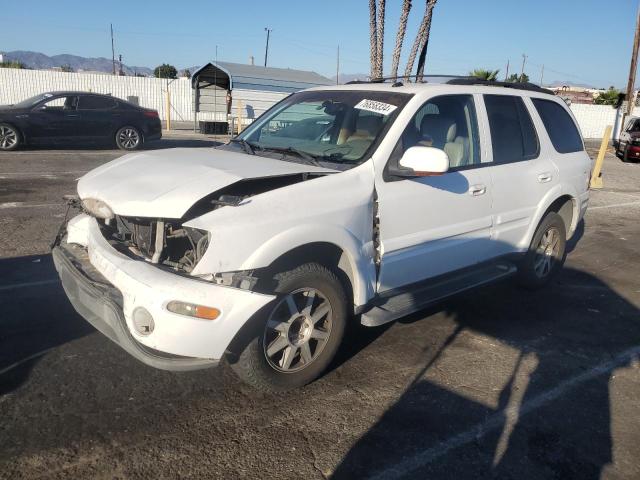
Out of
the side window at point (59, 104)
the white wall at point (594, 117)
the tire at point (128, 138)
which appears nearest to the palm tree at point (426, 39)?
the tire at point (128, 138)

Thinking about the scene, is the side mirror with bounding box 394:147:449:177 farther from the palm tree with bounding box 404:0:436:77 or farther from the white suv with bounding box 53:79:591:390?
the palm tree with bounding box 404:0:436:77

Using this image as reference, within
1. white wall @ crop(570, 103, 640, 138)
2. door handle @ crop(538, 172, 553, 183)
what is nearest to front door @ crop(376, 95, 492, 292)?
door handle @ crop(538, 172, 553, 183)

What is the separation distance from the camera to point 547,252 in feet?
18.7

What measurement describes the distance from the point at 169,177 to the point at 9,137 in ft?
41.5

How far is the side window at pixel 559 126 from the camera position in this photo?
5449 mm

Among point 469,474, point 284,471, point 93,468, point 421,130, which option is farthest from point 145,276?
point 421,130

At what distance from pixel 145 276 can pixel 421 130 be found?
90.2 inches

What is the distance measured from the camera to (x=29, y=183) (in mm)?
9930

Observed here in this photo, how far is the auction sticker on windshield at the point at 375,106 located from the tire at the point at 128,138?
12.8m

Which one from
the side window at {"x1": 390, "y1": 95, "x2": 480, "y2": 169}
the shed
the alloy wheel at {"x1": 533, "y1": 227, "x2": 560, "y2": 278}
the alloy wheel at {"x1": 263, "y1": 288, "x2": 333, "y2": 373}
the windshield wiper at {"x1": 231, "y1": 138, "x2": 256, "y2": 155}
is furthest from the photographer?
the shed

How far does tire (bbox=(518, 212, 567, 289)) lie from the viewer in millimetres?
5438

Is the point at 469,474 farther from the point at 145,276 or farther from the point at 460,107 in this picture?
the point at 460,107

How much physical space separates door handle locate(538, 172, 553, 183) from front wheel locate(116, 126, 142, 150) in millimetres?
13023

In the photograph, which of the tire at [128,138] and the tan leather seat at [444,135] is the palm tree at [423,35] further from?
the tan leather seat at [444,135]
